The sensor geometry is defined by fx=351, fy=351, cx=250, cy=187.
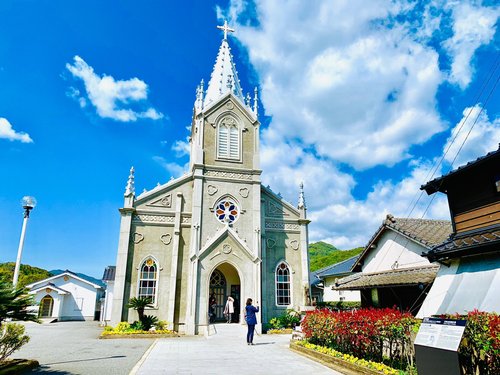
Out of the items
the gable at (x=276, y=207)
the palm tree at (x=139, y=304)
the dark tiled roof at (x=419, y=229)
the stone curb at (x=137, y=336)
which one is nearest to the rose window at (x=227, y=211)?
the gable at (x=276, y=207)

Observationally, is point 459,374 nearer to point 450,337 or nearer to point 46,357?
point 450,337

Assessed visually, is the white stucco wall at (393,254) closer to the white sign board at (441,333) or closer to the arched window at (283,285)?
the arched window at (283,285)

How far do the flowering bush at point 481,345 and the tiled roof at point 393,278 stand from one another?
703cm

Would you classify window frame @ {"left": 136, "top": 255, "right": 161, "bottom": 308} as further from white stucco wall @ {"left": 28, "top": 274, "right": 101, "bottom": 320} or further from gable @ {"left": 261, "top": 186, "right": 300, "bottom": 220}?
white stucco wall @ {"left": 28, "top": 274, "right": 101, "bottom": 320}

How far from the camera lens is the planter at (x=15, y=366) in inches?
331

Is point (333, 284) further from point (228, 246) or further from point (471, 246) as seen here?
point (471, 246)

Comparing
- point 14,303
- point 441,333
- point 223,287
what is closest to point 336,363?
point 441,333

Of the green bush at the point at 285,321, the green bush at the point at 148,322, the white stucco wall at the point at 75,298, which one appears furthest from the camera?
the white stucco wall at the point at 75,298

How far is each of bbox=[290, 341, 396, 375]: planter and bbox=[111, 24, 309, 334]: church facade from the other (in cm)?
893

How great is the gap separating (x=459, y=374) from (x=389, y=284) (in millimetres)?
9205

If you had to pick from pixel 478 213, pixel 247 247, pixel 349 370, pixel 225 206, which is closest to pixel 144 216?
pixel 225 206

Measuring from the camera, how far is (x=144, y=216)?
21656 millimetres

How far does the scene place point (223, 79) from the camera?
26906 mm

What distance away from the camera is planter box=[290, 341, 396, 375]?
8.59m
